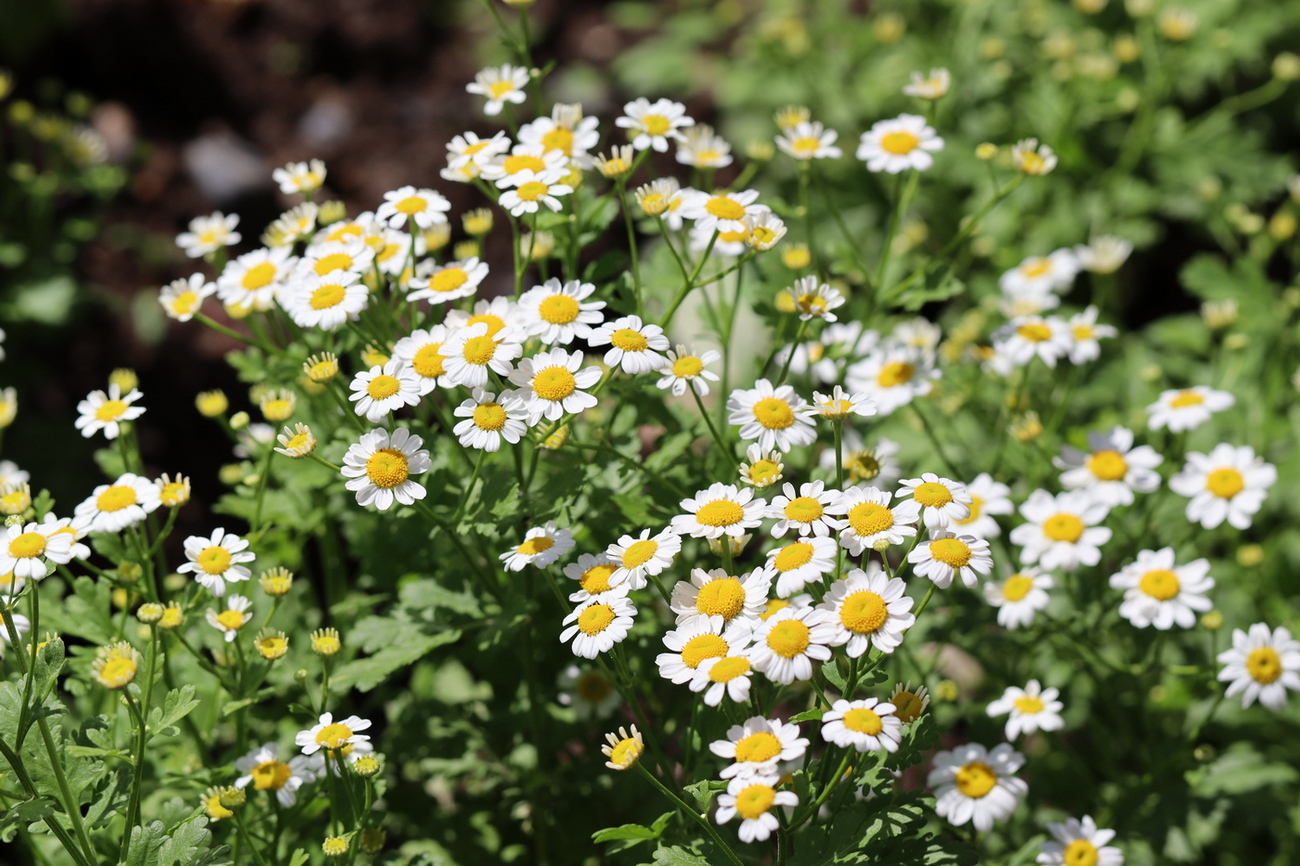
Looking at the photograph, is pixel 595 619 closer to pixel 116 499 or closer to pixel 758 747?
pixel 758 747

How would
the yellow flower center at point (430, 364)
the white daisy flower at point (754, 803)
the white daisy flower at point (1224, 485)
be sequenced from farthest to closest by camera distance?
1. the white daisy flower at point (1224, 485)
2. the yellow flower center at point (430, 364)
3. the white daisy flower at point (754, 803)

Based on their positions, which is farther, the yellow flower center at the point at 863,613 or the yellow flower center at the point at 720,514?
the yellow flower center at the point at 720,514

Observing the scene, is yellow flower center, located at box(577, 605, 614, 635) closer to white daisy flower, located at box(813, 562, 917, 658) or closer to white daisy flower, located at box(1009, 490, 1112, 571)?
white daisy flower, located at box(813, 562, 917, 658)

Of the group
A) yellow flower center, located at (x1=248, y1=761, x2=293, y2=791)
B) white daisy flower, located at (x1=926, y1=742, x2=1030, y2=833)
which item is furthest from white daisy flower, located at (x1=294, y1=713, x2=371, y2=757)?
white daisy flower, located at (x1=926, y1=742, x2=1030, y2=833)

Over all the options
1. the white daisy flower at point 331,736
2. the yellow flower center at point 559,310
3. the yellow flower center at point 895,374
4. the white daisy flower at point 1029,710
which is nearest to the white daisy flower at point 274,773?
the white daisy flower at point 331,736

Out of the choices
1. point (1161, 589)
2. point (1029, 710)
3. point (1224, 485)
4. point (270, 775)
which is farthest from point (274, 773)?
point (1224, 485)

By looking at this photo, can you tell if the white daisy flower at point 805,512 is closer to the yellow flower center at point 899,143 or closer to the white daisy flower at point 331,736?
the white daisy flower at point 331,736
